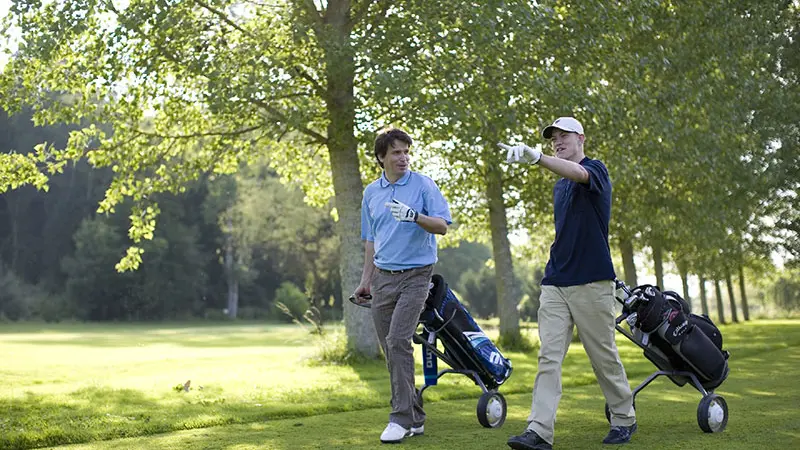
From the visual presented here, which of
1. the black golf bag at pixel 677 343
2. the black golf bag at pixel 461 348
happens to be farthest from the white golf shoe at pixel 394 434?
the black golf bag at pixel 677 343

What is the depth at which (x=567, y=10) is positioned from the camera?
1781cm

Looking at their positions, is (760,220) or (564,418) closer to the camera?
(564,418)

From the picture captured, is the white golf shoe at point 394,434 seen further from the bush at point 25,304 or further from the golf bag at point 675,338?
the bush at point 25,304

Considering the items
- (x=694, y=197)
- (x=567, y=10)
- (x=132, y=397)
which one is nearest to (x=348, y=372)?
(x=132, y=397)

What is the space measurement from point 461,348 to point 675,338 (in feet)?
5.99

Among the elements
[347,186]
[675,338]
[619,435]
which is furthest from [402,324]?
[347,186]

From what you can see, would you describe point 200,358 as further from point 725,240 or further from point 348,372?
point 725,240

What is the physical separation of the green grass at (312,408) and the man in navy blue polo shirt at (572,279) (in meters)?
0.74

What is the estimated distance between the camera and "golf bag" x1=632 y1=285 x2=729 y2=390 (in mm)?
8531

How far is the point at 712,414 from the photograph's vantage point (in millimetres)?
8445

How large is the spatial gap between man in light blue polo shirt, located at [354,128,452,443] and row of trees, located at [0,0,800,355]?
23.4 feet

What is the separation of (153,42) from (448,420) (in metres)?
9.22

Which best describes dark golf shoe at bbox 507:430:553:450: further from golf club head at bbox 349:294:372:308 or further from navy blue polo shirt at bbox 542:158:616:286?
golf club head at bbox 349:294:372:308

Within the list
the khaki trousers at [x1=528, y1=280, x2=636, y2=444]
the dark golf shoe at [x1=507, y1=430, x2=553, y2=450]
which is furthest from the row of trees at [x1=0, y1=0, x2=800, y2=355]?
the dark golf shoe at [x1=507, y1=430, x2=553, y2=450]
